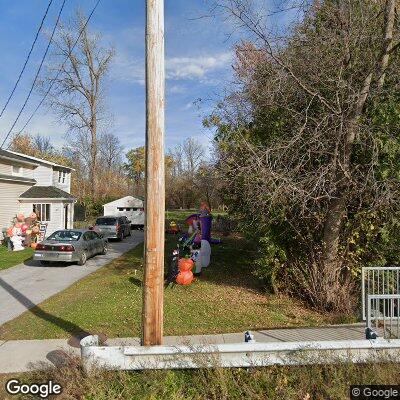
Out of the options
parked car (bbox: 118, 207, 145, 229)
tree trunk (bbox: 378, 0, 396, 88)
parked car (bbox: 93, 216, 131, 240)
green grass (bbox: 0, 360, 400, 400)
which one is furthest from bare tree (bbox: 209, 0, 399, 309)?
parked car (bbox: 118, 207, 145, 229)

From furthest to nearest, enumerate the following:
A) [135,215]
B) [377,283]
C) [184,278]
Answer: [135,215] → [184,278] → [377,283]

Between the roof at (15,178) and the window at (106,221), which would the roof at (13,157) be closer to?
the roof at (15,178)

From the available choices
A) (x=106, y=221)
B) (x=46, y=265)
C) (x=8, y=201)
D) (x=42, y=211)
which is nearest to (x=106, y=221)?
(x=106, y=221)

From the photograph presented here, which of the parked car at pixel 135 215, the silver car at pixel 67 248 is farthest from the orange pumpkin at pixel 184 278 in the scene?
the parked car at pixel 135 215

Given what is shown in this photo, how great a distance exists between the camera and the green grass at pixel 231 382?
182 inches

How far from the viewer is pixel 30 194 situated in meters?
25.3

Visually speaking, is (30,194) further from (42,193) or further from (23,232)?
(23,232)

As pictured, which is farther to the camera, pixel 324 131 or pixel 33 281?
pixel 33 281

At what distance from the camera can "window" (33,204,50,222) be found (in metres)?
25.3

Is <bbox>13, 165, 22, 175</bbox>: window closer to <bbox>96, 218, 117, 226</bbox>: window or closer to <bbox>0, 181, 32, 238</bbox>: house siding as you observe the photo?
Answer: <bbox>0, 181, 32, 238</bbox>: house siding

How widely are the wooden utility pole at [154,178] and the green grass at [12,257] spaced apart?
38.6ft

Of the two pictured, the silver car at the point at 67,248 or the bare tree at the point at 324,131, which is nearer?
the bare tree at the point at 324,131

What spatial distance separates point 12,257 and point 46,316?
10209 mm

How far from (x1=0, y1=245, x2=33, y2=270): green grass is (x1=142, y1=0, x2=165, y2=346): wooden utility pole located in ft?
38.6
